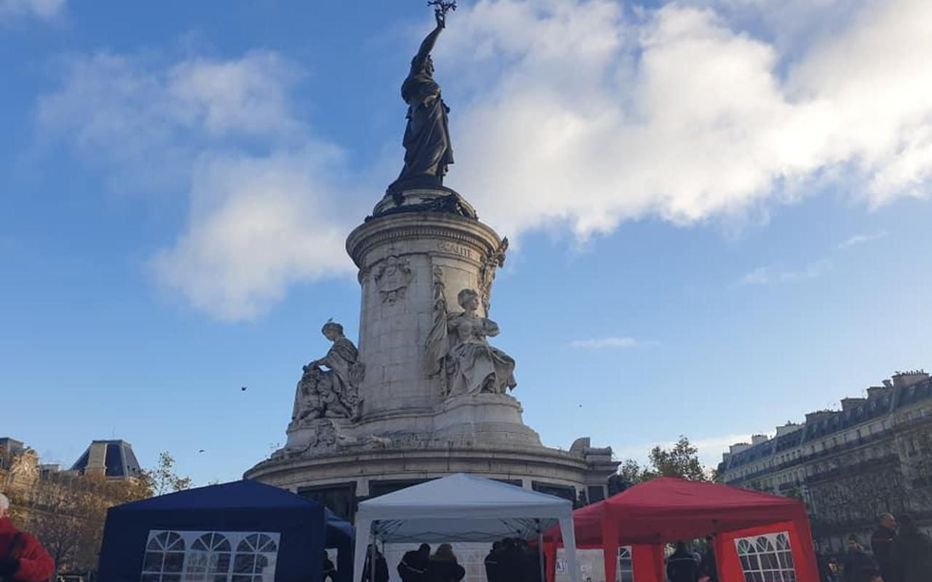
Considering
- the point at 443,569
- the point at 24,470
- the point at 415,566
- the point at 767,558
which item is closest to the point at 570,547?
the point at 443,569

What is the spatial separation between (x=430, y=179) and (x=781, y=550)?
55.1ft

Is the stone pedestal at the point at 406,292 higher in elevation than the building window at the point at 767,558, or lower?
higher

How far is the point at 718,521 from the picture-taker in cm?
947

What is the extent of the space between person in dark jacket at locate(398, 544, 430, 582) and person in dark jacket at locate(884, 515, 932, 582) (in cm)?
558

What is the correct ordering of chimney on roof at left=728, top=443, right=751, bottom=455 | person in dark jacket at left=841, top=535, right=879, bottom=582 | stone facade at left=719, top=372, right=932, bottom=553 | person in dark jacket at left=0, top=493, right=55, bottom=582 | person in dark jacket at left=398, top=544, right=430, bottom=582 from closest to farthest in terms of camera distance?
person in dark jacket at left=0, top=493, right=55, bottom=582 → person in dark jacket at left=841, top=535, right=879, bottom=582 → person in dark jacket at left=398, top=544, right=430, bottom=582 → stone facade at left=719, top=372, right=932, bottom=553 → chimney on roof at left=728, top=443, right=751, bottom=455

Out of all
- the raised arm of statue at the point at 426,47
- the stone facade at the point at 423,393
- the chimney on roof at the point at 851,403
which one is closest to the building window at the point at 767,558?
the stone facade at the point at 423,393

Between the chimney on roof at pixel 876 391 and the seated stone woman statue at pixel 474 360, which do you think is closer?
the seated stone woman statue at pixel 474 360

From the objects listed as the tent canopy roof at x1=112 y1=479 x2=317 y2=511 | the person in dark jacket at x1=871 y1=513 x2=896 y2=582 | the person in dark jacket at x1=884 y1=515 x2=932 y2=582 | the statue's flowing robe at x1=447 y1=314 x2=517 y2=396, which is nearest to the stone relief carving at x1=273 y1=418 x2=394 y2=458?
the statue's flowing robe at x1=447 y1=314 x2=517 y2=396

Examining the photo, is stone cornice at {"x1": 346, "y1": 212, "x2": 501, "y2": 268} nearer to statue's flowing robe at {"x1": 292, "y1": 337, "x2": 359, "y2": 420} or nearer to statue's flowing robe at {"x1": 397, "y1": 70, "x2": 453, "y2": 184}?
statue's flowing robe at {"x1": 397, "y1": 70, "x2": 453, "y2": 184}

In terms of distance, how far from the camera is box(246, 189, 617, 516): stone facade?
16.6 meters

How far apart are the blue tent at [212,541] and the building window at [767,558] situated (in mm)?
5831

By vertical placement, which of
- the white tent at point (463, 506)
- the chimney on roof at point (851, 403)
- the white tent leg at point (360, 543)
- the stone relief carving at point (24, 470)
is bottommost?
the white tent leg at point (360, 543)

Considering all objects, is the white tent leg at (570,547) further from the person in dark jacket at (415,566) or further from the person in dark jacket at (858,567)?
the person in dark jacket at (858,567)

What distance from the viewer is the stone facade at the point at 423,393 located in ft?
54.4
